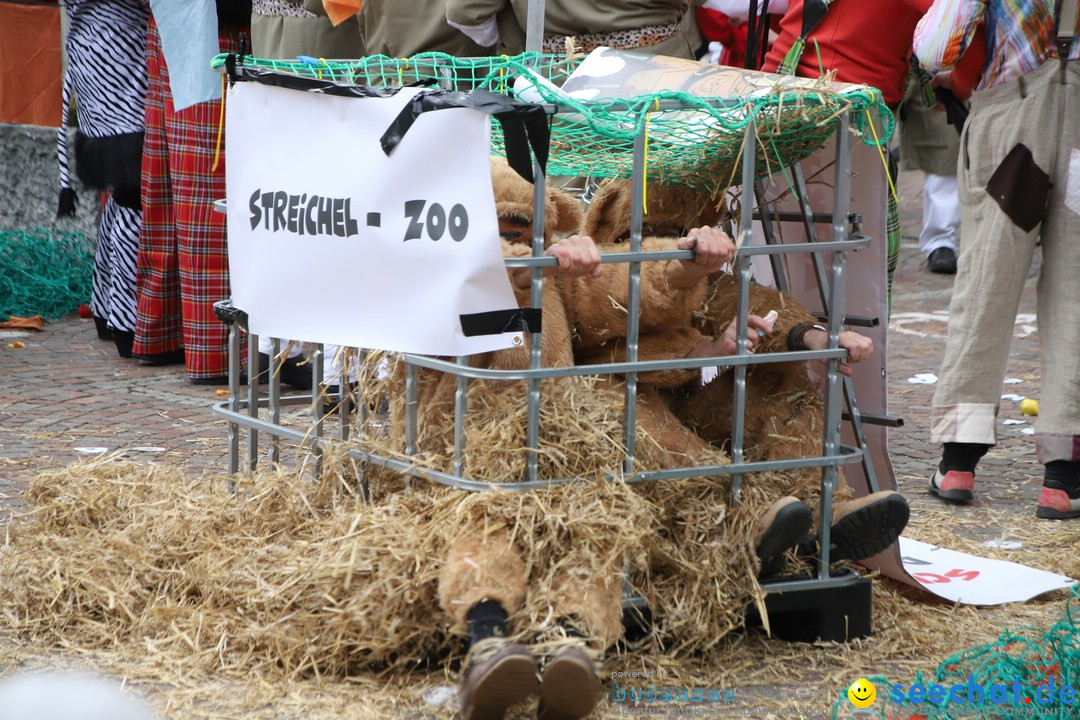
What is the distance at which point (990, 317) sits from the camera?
16.0 ft

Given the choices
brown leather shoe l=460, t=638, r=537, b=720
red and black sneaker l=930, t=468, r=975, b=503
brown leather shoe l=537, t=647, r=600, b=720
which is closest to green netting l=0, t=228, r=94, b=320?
red and black sneaker l=930, t=468, r=975, b=503

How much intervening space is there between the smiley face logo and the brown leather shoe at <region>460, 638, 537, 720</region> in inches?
31.0

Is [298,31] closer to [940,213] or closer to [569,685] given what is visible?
[569,685]

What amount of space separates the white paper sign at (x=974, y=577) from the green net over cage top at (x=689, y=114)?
1.31m

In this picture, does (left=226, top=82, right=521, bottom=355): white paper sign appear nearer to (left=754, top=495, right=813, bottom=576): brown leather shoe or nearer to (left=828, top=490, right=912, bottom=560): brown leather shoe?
(left=754, top=495, right=813, bottom=576): brown leather shoe

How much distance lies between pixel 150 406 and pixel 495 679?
13.3ft

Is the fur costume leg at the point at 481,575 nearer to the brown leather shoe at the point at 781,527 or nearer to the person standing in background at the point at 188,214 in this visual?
the brown leather shoe at the point at 781,527

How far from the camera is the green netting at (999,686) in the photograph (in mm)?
2871

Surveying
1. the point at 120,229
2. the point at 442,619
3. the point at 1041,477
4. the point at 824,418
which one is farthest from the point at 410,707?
the point at 120,229

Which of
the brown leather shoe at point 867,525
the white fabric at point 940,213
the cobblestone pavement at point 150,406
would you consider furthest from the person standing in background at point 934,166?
the brown leather shoe at point 867,525

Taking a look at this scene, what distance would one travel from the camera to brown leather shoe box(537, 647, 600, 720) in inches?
105

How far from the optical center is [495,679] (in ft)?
8.80

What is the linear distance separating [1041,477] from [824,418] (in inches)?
88.2

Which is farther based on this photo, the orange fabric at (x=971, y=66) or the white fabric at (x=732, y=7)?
the white fabric at (x=732, y=7)
